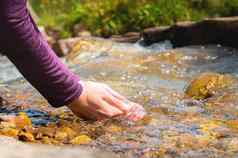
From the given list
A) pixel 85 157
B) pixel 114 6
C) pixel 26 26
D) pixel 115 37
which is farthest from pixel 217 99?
pixel 114 6

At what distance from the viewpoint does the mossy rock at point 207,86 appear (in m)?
3.84

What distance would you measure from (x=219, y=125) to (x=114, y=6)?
632 cm

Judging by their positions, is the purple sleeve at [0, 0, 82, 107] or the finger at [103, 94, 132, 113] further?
the finger at [103, 94, 132, 113]

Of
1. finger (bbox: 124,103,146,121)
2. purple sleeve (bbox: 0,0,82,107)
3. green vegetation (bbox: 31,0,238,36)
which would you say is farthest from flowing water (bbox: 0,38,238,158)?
green vegetation (bbox: 31,0,238,36)

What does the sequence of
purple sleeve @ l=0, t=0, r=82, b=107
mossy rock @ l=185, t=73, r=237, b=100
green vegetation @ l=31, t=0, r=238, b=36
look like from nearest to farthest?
1. purple sleeve @ l=0, t=0, r=82, b=107
2. mossy rock @ l=185, t=73, r=237, b=100
3. green vegetation @ l=31, t=0, r=238, b=36

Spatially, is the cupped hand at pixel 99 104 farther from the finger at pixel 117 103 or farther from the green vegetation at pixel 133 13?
the green vegetation at pixel 133 13

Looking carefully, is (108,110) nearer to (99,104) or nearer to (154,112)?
(99,104)

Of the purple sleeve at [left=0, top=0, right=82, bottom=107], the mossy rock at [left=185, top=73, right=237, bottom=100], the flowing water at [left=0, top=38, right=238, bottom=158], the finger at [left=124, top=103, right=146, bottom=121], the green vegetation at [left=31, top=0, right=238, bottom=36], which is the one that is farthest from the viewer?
the green vegetation at [left=31, top=0, right=238, bottom=36]

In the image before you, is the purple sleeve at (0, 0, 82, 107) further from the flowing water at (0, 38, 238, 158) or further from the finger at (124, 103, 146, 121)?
the finger at (124, 103, 146, 121)

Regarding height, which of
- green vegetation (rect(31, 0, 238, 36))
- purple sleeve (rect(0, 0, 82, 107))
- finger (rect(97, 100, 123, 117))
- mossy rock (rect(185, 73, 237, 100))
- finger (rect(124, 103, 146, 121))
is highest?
purple sleeve (rect(0, 0, 82, 107))

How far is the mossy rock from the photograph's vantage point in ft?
12.6

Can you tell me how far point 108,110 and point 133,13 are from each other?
238 inches

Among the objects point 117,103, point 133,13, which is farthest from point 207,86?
point 133,13

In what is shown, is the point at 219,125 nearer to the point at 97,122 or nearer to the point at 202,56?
the point at 97,122
